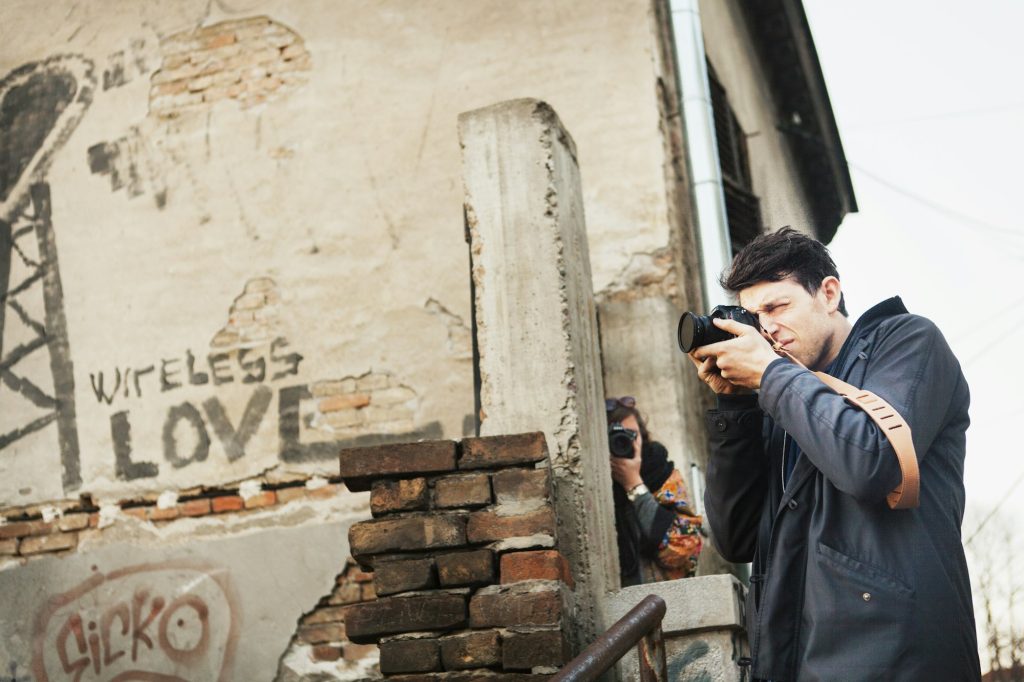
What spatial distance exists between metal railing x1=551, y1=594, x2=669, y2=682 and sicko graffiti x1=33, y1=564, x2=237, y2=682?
9.81 feet

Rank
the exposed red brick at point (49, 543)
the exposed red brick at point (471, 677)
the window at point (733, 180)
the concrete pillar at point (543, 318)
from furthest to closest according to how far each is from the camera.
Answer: the window at point (733, 180) < the exposed red brick at point (49, 543) < the concrete pillar at point (543, 318) < the exposed red brick at point (471, 677)

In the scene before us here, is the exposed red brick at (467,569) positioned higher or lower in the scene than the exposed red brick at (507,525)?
lower

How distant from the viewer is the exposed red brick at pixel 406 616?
9.02 ft

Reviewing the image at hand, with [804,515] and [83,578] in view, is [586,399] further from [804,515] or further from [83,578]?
[83,578]

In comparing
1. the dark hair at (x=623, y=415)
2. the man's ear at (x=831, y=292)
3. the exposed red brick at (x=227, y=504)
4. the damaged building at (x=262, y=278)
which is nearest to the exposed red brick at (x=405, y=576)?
the man's ear at (x=831, y=292)

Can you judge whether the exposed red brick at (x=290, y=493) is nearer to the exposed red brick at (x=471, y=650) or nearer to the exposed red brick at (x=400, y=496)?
the exposed red brick at (x=400, y=496)

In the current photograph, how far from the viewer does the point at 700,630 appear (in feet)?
9.46

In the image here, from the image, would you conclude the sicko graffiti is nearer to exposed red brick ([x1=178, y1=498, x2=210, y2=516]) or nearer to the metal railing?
exposed red brick ([x1=178, y1=498, x2=210, y2=516])

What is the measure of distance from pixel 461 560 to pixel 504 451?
294mm

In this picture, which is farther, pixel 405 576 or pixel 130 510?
pixel 130 510

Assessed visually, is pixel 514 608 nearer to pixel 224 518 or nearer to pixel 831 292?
pixel 831 292

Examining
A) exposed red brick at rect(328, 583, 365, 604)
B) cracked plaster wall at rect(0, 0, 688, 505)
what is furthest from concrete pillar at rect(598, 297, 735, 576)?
exposed red brick at rect(328, 583, 365, 604)

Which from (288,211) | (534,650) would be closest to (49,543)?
(288,211)

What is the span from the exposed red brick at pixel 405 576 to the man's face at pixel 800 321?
3.57 feet
